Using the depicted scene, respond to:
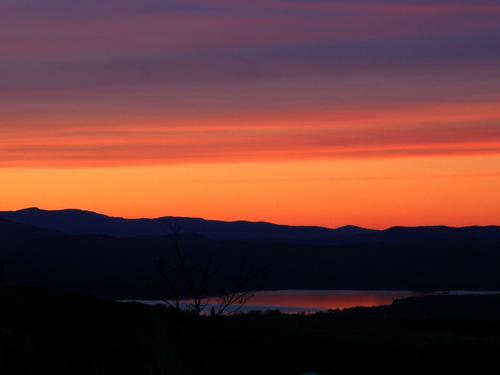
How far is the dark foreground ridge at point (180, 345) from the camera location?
1891 centimetres

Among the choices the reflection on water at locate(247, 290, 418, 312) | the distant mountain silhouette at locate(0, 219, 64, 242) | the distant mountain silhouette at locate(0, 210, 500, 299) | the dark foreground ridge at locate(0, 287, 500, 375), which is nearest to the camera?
the dark foreground ridge at locate(0, 287, 500, 375)

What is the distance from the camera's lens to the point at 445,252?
18538 cm

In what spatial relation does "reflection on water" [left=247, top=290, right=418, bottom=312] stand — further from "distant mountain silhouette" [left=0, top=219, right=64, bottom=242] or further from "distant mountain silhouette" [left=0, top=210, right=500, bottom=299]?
"distant mountain silhouette" [left=0, top=219, right=64, bottom=242]

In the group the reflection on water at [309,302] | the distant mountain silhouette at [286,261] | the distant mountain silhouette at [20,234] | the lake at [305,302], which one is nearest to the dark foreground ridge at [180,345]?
the lake at [305,302]

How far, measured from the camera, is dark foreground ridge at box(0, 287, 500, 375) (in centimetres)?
1891

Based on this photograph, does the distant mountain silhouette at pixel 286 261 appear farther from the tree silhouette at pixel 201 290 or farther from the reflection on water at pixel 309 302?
the reflection on water at pixel 309 302

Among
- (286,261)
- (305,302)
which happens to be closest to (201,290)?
(305,302)

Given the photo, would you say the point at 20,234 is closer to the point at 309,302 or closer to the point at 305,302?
the point at 309,302

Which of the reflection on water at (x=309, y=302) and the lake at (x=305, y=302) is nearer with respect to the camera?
the lake at (x=305, y=302)

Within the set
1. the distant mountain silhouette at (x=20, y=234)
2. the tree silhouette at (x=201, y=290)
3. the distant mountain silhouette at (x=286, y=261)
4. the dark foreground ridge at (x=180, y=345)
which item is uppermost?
the distant mountain silhouette at (x=20, y=234)

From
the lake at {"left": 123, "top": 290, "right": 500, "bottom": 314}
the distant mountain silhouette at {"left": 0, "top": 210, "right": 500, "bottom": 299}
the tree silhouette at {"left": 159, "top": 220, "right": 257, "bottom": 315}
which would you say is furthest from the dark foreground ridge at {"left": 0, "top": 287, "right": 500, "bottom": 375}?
the distant mountain silhouette at {"left": 0, "top": 210, "right": 500, "bottom": 299}

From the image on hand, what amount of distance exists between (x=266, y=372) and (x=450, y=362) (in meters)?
5.56

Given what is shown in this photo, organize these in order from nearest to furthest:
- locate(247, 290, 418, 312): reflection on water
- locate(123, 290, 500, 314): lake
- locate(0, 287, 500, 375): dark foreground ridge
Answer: locate(0, 287, 500, 375): dark foreground ridge < locate(123, 290, 500, 314): lake < locate(247, 290, 418, 312): reflection on water

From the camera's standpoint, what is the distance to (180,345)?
22.1 meters
